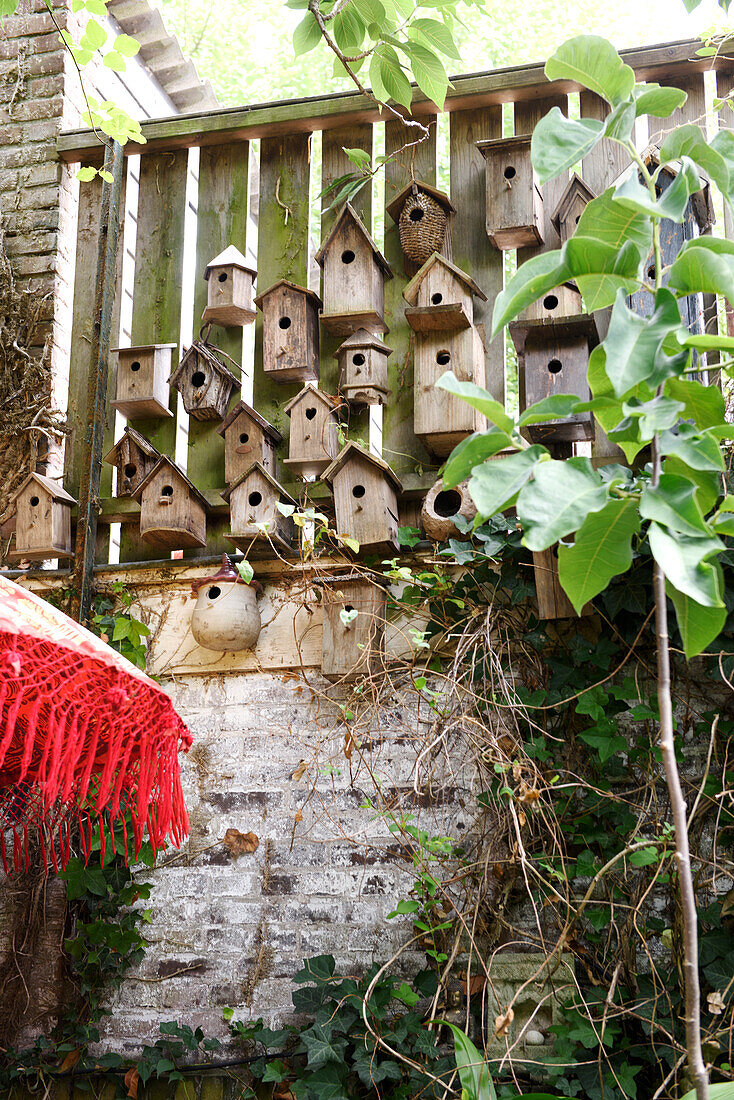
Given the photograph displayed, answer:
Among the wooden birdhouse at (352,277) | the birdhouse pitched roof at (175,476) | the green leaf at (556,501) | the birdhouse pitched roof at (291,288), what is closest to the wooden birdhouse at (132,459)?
the birdhouse pitched roof at (175,476)

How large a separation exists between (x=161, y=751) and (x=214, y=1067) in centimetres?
131

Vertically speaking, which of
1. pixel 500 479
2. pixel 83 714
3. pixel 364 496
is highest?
pixel 364 496

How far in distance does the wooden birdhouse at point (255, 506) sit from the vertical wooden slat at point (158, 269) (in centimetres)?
41

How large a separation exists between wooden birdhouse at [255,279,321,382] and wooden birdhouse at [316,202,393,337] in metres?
0.07

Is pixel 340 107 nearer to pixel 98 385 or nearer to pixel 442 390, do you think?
pixel 442 390

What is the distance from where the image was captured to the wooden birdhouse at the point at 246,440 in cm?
333

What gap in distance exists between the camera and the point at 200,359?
343cm

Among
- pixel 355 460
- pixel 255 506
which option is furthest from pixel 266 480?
pixel 355 460

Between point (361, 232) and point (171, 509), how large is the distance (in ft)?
3.82

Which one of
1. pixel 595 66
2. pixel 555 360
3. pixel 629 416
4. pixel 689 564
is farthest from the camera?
pixel 555 360

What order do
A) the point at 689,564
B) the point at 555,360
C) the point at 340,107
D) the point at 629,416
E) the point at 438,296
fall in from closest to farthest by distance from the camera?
the point at 689,564 < the point at 629,416 < the point at 555,360 < the point at 438,296 < the point at 340,107

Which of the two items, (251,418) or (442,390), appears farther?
(251,418)

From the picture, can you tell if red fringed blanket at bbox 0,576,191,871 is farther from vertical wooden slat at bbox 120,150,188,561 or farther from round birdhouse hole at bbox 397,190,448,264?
round birdhouse hole at bbox 397,190,448,264

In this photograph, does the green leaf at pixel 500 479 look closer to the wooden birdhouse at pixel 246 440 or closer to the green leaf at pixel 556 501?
the green leaf at pixel 556 501
